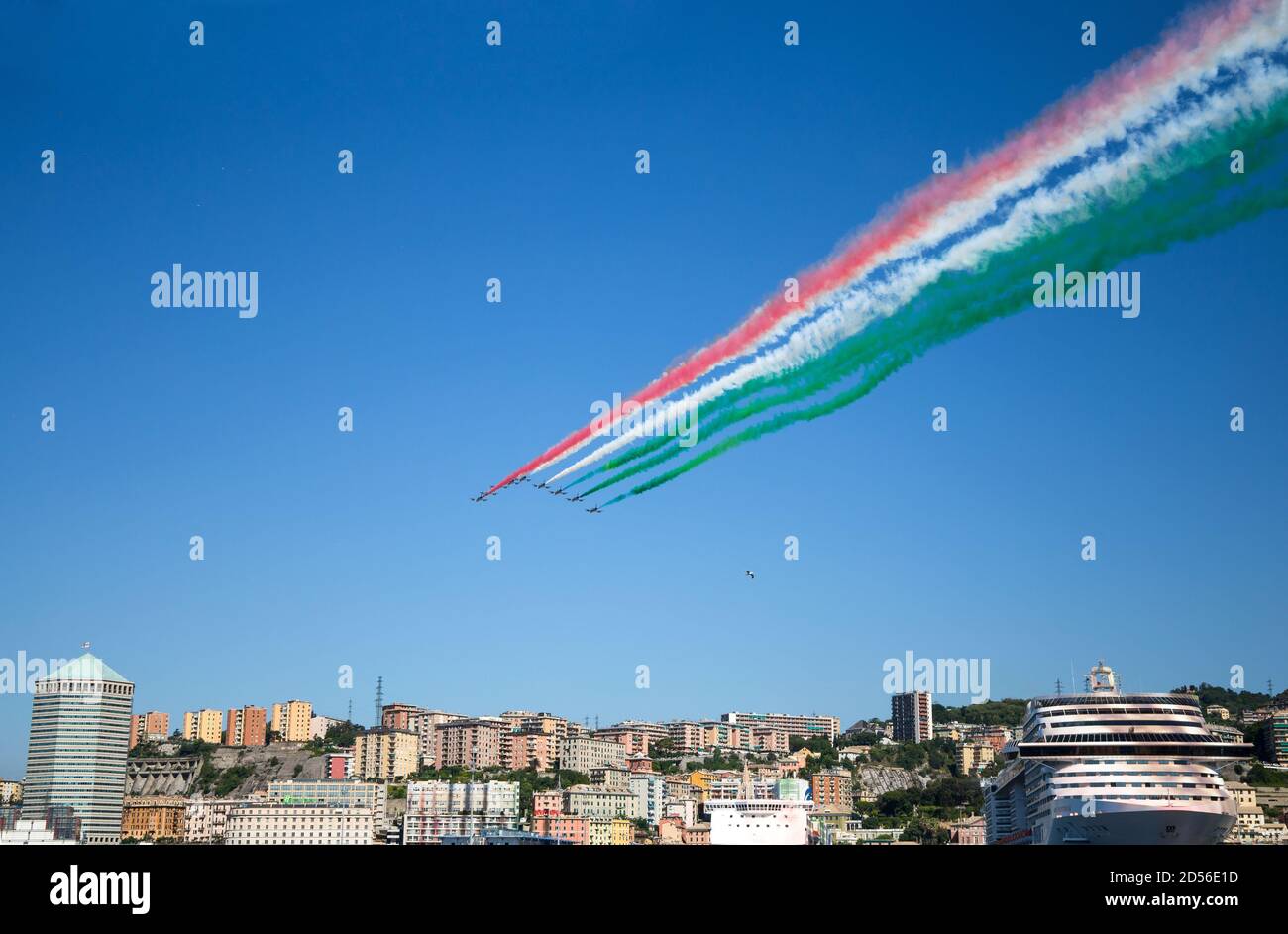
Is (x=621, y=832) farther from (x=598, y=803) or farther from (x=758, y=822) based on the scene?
(x=758, y=822)

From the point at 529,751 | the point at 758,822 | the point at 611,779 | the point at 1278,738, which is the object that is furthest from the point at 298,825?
the point at 1278,738

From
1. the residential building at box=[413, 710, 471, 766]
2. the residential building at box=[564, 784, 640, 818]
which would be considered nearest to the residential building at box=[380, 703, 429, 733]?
the residential building at box=[413, 710, 471, 766]

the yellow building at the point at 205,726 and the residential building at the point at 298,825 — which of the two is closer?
the residential building at the point at 298,825

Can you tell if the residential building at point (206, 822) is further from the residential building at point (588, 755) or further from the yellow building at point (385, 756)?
the residential building at point (588, 755)

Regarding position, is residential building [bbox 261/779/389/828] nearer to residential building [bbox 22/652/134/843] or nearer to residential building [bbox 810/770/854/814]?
residential building [bbox 22/652/134/843]

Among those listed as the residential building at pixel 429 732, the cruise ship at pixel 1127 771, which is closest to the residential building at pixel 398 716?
the residential building at pixel 429 732

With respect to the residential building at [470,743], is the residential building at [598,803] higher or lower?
lower
